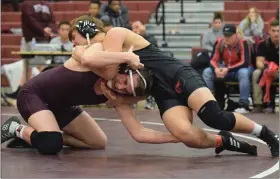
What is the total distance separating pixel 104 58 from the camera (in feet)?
17.5

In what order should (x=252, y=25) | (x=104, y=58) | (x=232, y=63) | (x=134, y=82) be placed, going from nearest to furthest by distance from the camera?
(x=104, y=58)
(x=134, y=82)
(x=232, y=63)
(x=252, y=25)

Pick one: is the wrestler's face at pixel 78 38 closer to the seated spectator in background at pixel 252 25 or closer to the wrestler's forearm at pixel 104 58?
the wrestler's forearm at pixel 104 58

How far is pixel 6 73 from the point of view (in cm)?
1145

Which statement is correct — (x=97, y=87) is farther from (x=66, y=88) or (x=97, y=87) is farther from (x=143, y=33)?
(x=143, y=33)

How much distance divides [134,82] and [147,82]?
→ 0.10m

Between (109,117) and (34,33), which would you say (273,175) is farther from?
(34,33)

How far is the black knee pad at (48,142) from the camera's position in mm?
5652

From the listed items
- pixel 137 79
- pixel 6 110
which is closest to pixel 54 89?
pixel 137 79

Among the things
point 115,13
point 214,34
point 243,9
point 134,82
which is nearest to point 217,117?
point 134,82

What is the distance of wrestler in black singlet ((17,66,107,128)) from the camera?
19.0 feet

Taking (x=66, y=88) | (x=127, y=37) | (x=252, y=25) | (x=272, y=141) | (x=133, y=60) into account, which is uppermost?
(x=127, y=37)

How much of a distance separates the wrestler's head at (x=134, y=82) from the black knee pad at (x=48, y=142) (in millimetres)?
542

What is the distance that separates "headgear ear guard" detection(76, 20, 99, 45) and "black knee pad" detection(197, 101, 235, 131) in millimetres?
1009

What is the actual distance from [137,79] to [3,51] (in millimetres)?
8268
